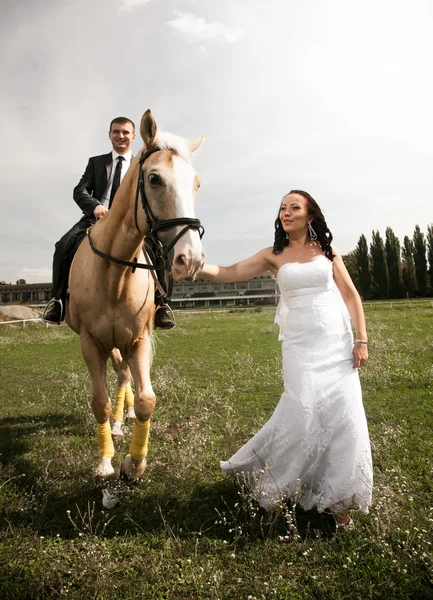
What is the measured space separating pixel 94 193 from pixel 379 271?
83258mm

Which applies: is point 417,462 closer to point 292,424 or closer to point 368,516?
point 368,516

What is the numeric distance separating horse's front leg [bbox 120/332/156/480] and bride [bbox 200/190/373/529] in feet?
3.26

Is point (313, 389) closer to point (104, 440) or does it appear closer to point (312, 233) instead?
point (312, 233)

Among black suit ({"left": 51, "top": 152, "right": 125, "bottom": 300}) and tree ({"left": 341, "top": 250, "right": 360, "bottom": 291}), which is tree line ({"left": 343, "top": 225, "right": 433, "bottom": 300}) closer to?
tree ({"left": 341, "top": 250, "right": 360, "bottom": 291})

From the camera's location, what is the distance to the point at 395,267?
79.5 m

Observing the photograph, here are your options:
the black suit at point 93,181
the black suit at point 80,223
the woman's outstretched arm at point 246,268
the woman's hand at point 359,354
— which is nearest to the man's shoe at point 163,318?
the black suit at point 80,223

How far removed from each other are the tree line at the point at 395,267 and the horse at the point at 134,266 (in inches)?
3166

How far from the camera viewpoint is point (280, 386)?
9469 millimetres

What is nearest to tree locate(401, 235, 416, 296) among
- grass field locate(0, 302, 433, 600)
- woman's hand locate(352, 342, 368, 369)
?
grass field locate(0, 302, 433, 600)

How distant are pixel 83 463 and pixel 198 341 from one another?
15284mm

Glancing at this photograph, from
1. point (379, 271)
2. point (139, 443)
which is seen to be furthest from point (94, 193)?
point (379, 271)

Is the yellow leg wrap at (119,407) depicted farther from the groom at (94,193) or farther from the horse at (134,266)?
the horse at (134,266)

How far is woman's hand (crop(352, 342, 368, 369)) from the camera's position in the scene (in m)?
3.91

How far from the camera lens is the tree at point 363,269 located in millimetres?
81438
